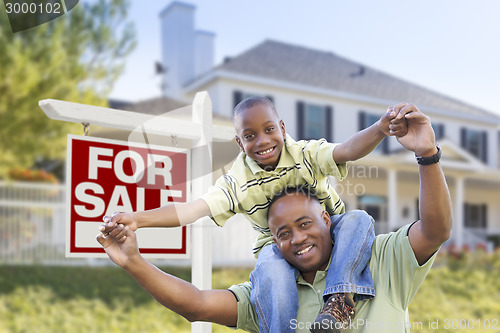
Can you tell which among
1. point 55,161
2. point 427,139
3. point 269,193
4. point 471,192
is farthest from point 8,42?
point 471,192

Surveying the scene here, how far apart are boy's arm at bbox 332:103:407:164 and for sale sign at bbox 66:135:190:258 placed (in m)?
0.95

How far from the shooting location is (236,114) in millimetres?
2324

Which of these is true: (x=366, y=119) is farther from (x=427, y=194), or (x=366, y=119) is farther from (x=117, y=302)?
(x=427, y=194)

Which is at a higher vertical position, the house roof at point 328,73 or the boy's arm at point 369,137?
the house roof at point 328,73

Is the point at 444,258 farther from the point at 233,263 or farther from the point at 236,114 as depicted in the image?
the point at 236,114

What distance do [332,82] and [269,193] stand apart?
44.5 ft

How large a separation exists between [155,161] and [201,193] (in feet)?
0.95

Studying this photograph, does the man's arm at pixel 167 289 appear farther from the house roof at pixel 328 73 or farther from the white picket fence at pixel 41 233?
the house roof at pixel 328 73

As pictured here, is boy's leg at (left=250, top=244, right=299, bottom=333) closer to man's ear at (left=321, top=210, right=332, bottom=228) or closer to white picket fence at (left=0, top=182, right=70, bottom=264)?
man's ear at (left=321, top=210, right=332, bottom=228)

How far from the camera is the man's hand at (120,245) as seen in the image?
1855 mm

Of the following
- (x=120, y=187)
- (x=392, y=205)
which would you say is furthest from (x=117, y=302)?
(x=392, y=205)

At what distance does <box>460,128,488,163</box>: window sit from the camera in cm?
1784
